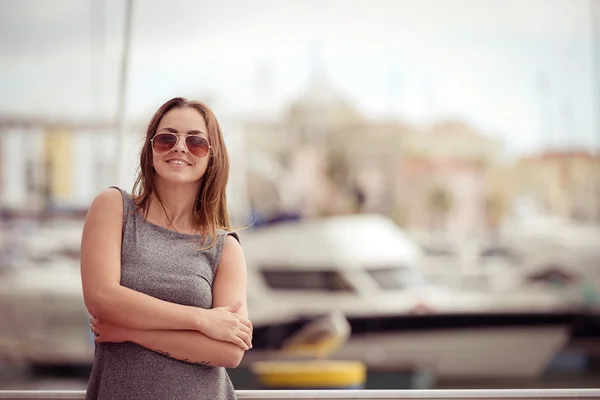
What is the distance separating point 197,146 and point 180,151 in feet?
0.13

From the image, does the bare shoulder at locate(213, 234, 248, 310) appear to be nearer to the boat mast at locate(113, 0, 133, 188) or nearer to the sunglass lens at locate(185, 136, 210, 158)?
the sunglass lens at locate(185, 136, 210, 158)

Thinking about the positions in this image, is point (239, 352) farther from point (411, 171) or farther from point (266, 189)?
point (411, 171)

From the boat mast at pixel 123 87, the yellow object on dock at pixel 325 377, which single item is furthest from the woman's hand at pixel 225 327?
the yellow object on dock at pixel 325 377

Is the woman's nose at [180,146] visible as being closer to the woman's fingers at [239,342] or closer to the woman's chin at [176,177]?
the woman's chin at [176,177]

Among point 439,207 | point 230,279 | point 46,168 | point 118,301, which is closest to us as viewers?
point 118,301

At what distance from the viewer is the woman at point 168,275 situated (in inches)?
65.7

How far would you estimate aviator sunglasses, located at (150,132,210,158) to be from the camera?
1.79 m

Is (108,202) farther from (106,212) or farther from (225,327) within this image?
(225,327)

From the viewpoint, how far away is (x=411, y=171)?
3131cm

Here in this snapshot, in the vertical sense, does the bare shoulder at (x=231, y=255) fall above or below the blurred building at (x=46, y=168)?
above

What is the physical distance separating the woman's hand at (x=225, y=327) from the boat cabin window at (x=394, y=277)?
11169mm

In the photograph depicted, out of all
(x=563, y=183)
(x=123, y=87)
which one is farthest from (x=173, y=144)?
(x=563, y=183)

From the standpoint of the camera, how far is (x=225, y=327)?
66.6 inches

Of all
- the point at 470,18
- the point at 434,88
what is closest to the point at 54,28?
the point at 434,88
